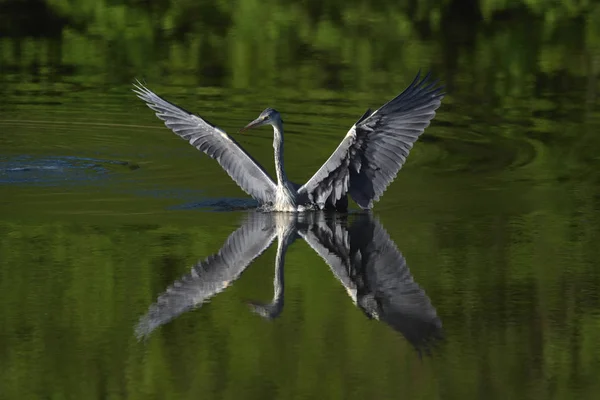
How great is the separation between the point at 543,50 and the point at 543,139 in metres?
5.91

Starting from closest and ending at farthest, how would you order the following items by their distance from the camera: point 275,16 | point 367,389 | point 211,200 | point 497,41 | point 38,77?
point 367,389 < point 211,200 < point 38,77 < point 497,41 < point 275,16

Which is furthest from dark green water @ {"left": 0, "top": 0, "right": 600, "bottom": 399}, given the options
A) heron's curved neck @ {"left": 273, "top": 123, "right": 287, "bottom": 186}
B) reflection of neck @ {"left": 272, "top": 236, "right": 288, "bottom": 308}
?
heron's curved neck @ {"left": 273, "top": 123, "right": 287, "bottom": 186}

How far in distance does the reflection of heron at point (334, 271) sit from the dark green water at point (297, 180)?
3.1 inches

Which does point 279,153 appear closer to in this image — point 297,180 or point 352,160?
point 352,160

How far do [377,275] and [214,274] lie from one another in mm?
1014

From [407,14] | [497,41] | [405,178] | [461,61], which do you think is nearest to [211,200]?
[405,178]

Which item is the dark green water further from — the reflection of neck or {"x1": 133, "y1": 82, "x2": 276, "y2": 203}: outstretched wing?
{"x1": 133, "y1": 82, "x2": 276, "y2": 203}: outstretched wing

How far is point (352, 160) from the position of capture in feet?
36.2

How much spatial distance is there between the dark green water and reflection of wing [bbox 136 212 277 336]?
3.3 inches

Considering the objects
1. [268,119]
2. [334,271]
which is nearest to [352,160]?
[268,119]

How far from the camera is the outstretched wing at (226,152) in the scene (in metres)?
11.4

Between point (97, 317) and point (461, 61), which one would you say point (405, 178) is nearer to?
point (97, 317)

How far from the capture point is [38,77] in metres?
17.8

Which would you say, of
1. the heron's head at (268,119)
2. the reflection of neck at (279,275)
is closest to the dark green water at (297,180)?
the reflection of neck at (279,275)
